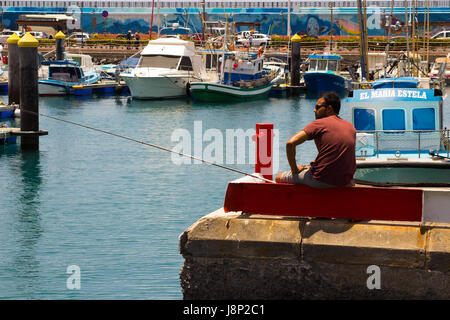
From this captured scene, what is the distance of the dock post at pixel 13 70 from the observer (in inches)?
1476

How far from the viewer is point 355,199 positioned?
9133mm

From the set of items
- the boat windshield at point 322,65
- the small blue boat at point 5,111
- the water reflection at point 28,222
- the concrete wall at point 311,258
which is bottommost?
the water reflection at point 28,222

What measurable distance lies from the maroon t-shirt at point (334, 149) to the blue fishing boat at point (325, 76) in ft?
154

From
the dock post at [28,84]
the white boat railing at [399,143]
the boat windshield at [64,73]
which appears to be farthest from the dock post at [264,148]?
the boat windshield at [64,73]

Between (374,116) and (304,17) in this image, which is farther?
(304,17)

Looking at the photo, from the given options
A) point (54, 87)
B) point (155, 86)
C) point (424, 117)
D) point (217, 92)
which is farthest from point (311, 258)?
point (54, 87)

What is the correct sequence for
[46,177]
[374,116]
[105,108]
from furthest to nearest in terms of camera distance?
[105,108] → [46,177] → [374,116]

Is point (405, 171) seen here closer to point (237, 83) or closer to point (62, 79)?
point (237, 83)

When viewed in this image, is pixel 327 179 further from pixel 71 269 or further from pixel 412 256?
pixel 71 269

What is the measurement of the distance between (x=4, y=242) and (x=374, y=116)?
772cm

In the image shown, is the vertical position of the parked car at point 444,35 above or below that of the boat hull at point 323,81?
above

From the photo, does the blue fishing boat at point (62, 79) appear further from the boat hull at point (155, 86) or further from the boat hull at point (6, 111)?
the boat hull at point (6, 111)

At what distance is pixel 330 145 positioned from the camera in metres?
8.99
